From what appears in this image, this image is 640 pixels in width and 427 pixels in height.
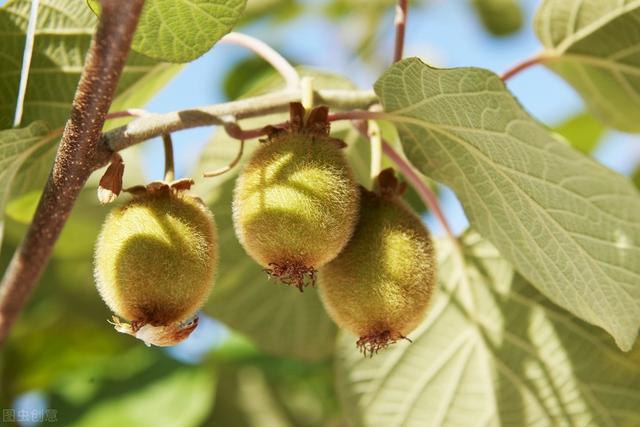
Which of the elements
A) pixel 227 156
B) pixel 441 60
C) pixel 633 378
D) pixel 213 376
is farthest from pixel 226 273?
pixel 441 60

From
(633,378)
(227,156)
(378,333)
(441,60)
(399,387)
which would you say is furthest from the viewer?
(441,60)

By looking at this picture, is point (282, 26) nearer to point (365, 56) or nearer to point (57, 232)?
point (365, 56)

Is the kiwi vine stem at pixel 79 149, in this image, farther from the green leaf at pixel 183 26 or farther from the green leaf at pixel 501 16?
the green leaf at pixel 501 16

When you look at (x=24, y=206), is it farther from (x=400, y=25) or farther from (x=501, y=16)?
(x=501, y=16)

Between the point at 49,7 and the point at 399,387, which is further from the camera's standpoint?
the point at 399,387

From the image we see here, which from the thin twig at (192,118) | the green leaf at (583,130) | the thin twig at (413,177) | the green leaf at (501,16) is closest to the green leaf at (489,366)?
the thin twig at (413,177)

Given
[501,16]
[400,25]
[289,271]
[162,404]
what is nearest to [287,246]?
[289,271]
